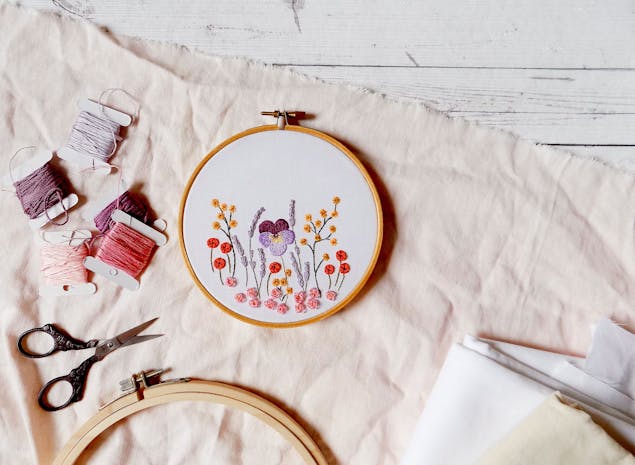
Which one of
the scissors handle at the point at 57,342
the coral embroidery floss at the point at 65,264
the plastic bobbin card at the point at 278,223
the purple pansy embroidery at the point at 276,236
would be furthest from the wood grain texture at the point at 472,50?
the scissors handle at the point at 57,342

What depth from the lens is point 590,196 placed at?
3.01 ft

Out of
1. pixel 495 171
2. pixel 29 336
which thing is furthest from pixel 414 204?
pixel 29 336

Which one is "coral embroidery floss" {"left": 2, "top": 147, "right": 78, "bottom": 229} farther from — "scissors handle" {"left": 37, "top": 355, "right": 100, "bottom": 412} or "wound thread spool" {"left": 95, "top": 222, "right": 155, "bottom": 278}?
"scissors handle" {"left": 37, "top": 355, "right": 100, "bottom": 412}

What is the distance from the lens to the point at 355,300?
0.93 metres

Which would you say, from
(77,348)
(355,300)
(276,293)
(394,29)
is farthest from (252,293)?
(394,29)

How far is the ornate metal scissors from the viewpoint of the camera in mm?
920

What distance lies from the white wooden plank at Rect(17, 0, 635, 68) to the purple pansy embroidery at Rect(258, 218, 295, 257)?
0.24 meters

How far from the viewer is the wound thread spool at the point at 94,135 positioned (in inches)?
36.3

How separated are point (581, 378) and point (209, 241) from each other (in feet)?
1.76

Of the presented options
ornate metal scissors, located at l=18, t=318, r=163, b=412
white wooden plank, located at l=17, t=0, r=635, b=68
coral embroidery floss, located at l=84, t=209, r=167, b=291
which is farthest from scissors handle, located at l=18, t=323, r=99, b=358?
white wooden plank, located at l=17, t=0, r=635, b=68

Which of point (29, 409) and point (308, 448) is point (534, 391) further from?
point (29, 409)

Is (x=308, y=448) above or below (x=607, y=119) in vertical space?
below

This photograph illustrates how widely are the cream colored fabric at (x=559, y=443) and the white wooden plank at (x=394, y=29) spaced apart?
477 mm

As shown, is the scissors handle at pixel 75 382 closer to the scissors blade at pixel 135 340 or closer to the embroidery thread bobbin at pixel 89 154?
the scissors blade at pixel 135 340
